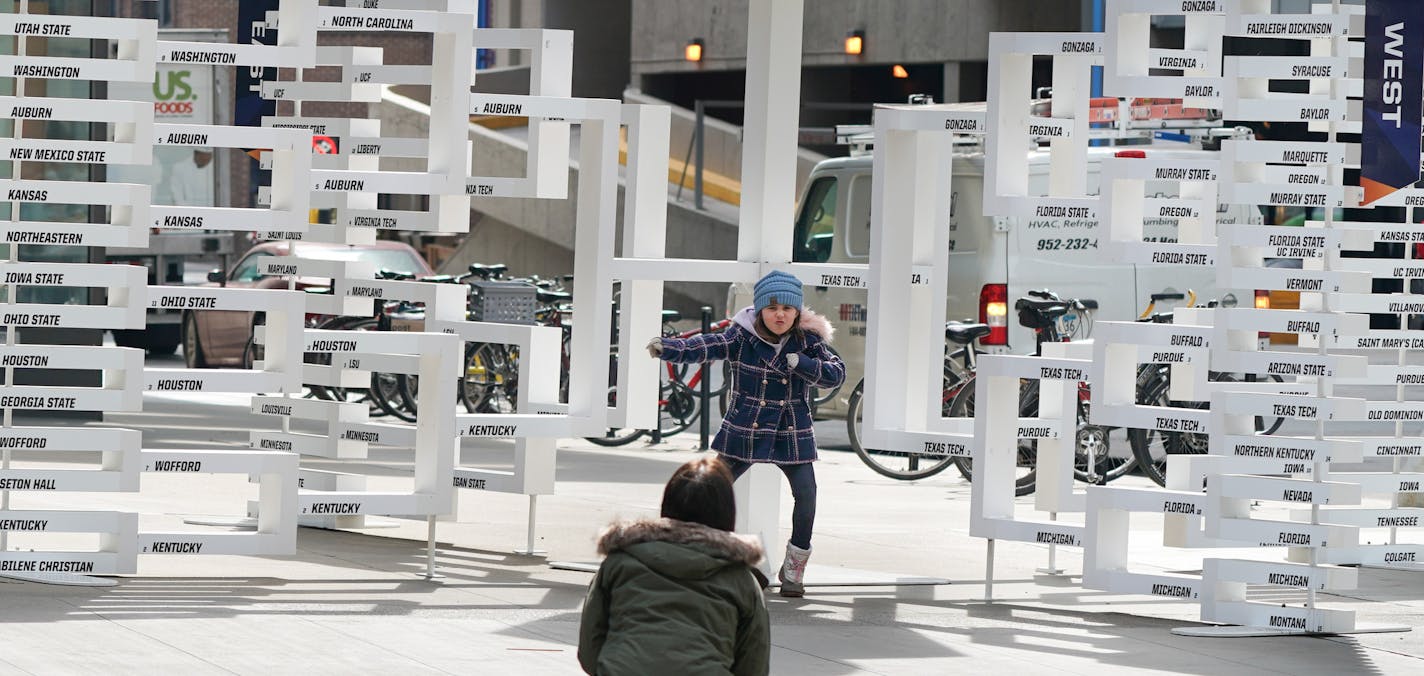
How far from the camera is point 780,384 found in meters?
9.41

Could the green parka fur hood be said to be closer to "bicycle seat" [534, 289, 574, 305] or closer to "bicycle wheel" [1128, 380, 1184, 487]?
"bicycle wheel" [1128, 380, 1184, 487]

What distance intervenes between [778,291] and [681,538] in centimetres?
448

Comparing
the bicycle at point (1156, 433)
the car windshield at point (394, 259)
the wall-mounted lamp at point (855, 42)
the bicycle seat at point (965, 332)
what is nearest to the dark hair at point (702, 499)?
the bicycle at point (1156, 433)

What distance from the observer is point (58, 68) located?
29.3ft

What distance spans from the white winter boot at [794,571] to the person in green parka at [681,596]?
4.46m

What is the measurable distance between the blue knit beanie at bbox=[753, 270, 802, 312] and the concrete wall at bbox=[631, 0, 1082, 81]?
71.1 ft

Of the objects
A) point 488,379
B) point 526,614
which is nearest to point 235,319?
point 488,379

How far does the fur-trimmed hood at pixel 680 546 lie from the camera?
188 inches

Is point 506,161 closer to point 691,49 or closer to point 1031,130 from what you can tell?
point 691,49

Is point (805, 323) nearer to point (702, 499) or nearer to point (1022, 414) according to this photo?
point (702, 499)

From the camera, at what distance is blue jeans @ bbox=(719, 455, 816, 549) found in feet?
30.7

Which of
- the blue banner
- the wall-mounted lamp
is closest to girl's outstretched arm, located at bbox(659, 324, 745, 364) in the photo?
the blue banner

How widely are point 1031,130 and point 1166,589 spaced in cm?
219

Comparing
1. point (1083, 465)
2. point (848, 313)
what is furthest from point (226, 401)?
point (1083, 465)
